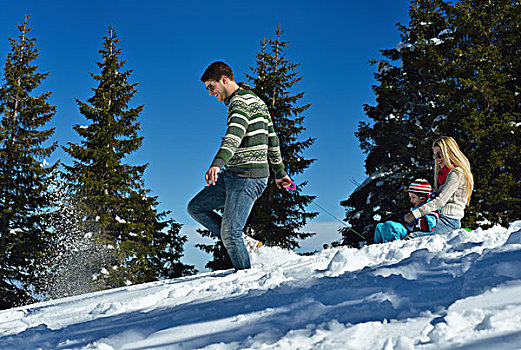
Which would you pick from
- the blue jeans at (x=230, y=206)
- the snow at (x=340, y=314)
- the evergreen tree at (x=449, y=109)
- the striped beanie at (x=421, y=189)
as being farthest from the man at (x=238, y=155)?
the evergreen tree at (x=449, y=109)

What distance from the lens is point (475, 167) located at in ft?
45.1

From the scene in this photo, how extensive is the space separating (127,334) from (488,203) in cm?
1306

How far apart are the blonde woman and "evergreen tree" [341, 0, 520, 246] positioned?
7889mm

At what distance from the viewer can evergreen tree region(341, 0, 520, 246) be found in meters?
13.5

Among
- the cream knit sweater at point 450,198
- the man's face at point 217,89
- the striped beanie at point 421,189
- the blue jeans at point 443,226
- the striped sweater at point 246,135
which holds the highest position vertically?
the man's face at point 217,89

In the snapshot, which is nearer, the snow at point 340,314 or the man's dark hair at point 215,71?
the snow at point 340,314

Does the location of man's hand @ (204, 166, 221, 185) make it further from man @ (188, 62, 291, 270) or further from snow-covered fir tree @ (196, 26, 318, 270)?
snow-covered fir tree @ (196, 26, 318, 270)

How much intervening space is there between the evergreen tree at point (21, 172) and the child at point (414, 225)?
53.1 feet

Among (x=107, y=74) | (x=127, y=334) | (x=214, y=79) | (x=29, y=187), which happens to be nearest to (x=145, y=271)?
(x=29, y=187)

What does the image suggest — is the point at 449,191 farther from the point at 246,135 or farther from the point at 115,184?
the point at 115,184

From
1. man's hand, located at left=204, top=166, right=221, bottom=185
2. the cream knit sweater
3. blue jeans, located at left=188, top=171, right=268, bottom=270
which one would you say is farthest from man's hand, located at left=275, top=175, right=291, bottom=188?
the cream knit sweater

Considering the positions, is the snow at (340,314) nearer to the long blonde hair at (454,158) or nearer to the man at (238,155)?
the man at (238,155)

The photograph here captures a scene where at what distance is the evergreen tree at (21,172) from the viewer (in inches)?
712

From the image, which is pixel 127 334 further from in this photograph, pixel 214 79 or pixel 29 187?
pixel 29 187
